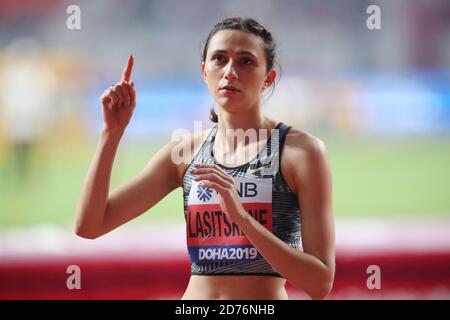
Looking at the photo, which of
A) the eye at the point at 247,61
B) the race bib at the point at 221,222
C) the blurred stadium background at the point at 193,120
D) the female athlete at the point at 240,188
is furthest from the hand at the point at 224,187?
the blurred stadium background at the point at 193,120

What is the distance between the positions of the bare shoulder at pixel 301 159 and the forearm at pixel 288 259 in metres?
0.14

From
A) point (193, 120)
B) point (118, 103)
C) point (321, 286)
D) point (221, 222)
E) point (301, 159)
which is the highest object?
point (193, 120)

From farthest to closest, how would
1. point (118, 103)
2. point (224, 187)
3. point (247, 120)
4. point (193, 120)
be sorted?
point (193, 120), point (247, 120), point (118, 103), point (224, 187)

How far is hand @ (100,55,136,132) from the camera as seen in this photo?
1210 mm

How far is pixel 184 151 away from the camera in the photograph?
137 centimetres

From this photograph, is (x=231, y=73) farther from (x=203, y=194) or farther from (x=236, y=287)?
(x=236, y=287)

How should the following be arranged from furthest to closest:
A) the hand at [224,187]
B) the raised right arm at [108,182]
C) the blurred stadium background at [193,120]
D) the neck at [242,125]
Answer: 1. the blurred stadium background at [193,120]
2. the neck at [242,125]
3. the raised right arm at [108,182]
4. the hand at [224,187]

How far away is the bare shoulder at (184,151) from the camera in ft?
4.45

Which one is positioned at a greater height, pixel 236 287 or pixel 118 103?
pixel 118 103

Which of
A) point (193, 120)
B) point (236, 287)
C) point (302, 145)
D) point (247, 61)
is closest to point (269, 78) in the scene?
point (247, 61)

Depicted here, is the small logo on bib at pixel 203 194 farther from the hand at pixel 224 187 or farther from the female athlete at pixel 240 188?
the hand at pixel 224 187

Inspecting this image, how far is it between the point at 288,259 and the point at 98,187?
38cm
